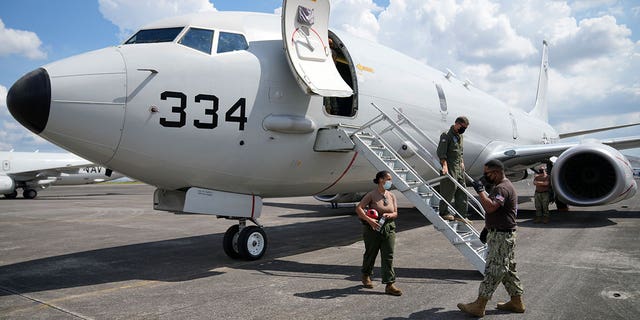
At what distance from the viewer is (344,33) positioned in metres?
8.84

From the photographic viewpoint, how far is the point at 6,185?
92.1 ft

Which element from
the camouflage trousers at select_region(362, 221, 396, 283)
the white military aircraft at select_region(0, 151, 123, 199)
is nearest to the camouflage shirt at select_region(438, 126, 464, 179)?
the camouflage trousers at select_region(362, 221, 396, 283)

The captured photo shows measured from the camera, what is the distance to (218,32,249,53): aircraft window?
6762 mm

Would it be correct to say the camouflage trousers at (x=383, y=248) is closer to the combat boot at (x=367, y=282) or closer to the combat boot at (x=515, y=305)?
the combat boot at (x=367, y=282)

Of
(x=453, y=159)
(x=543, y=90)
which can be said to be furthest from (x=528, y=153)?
(x=543, y=90)

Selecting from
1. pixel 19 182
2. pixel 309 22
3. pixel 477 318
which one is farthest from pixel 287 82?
pixel 19 182

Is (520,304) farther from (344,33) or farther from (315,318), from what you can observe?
(344,33)

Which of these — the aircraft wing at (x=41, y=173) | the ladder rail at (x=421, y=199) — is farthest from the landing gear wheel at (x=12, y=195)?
the ladder rail at (x=421, y=199)

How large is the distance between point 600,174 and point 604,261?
6380 millimetres

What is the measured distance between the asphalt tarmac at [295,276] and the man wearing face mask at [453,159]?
89 centimetres

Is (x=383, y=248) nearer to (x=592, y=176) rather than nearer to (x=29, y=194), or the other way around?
(x=592, y=176)

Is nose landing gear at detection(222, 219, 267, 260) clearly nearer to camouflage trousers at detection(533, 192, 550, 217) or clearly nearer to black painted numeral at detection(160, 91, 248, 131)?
black painted numeral at detection(160, 91, 248, 131)

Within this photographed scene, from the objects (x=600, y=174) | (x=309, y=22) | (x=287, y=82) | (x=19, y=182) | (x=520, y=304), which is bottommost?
(x=19, y=182)

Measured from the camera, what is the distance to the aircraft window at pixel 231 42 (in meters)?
6.76
